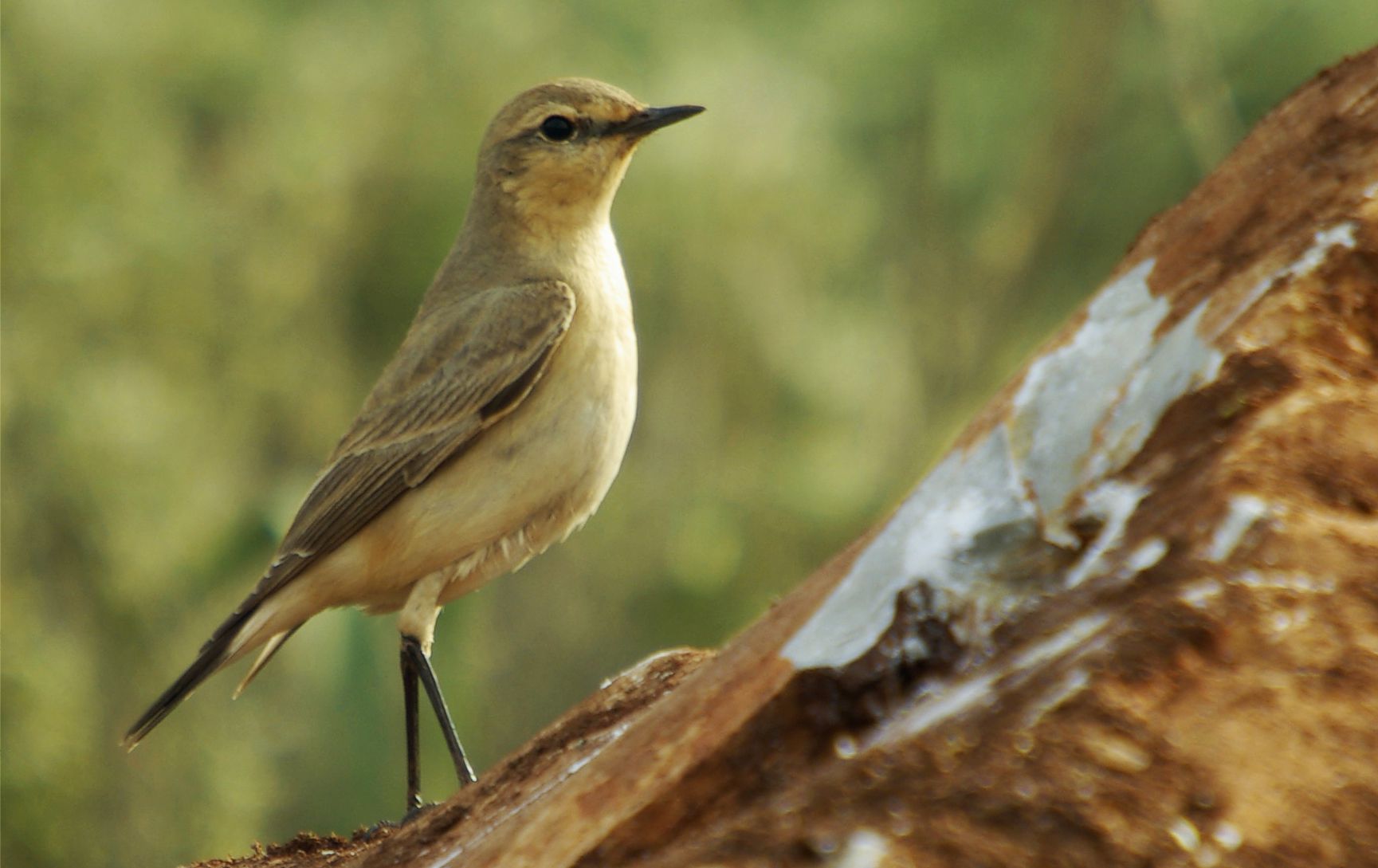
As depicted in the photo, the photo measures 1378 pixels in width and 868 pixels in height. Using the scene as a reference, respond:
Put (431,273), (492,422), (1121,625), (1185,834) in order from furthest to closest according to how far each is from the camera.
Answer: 1. (431,273)
2. (492,422)
3. (1121,625)
4. (1185,834)

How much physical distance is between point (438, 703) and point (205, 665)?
0.81 m

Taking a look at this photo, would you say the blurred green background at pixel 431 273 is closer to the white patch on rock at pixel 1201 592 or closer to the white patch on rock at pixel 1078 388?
the white patch on rock at pixel 1078 388

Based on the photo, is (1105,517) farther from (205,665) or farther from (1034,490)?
(205,665)

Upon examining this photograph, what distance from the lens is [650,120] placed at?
6352 mm

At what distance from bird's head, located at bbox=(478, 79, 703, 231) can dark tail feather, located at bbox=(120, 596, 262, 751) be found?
5.70 feet

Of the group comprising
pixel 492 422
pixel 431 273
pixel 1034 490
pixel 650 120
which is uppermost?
pixel 650 120

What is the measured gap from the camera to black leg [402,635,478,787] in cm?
593

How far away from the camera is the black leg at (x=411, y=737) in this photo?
5.66 metres

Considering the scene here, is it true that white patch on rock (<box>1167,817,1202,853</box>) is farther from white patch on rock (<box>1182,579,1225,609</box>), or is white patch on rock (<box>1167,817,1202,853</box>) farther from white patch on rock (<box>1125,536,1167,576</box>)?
white patch on rock (<box>1125,536,1167,576</box>)

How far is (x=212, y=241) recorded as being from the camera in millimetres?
14938

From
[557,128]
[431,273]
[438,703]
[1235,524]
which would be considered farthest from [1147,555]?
[431,273]

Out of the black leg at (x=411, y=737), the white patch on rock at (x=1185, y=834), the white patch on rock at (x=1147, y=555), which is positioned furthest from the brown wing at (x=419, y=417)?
the white patch on rock at (x=1185, y=834)

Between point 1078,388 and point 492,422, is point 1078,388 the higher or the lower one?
the lower one

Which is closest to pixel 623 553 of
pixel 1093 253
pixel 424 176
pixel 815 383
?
pixel 815 383
